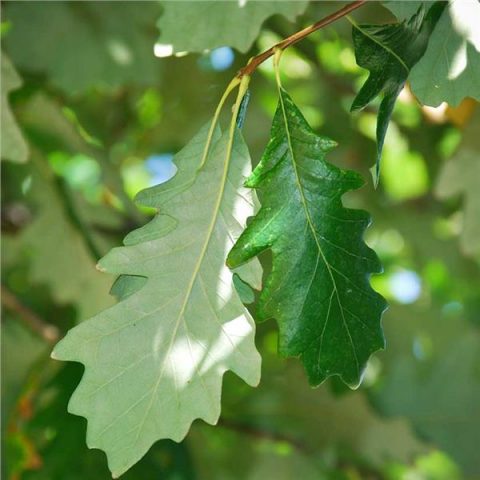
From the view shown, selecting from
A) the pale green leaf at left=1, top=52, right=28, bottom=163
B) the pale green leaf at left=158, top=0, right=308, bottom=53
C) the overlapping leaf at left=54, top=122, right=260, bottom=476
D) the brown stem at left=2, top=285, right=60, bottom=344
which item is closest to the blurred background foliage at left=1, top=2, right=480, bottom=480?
the brown stem at left=2, top=285, right=60, bottom=344

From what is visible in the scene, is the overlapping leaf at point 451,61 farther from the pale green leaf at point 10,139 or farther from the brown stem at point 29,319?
the brown stem at point 29,319

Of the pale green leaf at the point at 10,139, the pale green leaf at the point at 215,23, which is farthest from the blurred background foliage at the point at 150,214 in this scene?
the pale green leaf at the point at 215,23

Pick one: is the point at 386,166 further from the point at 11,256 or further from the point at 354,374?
the point at 354,374


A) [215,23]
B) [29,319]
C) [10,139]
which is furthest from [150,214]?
[215,23]

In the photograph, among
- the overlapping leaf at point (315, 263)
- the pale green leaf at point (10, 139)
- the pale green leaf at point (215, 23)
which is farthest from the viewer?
the pale green leaf at point (10, 139)

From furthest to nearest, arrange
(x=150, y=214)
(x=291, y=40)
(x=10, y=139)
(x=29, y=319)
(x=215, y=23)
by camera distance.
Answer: (x=150, y=214) → (x=29, y=319) → (x=10, y=139) → (x=215, y=23) → (x=291, y=40)

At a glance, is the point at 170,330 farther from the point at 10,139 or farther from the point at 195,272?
the point at 10,139
